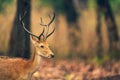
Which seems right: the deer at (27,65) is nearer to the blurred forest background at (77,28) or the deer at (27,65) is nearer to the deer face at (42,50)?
the deer face at (42,50)

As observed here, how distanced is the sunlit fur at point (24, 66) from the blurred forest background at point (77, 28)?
8.70 metres

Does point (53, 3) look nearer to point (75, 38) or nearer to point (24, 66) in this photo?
point (75, 38)

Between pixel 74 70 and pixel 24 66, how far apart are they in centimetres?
987

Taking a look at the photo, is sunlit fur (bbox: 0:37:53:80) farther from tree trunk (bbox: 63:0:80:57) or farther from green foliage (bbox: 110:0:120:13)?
green foliage (bbox: 110:0:120:13)

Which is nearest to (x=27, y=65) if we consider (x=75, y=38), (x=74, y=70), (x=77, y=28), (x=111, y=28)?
(x=74, y=70)

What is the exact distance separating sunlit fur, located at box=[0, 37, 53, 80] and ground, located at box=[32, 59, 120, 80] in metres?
5.29

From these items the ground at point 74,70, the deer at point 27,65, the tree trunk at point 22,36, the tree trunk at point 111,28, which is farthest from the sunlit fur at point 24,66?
the tree trunk at point 111,28

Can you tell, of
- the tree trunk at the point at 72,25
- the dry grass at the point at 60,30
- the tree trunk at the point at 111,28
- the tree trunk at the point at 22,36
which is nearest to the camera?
the tree trunk at the point at 22,36

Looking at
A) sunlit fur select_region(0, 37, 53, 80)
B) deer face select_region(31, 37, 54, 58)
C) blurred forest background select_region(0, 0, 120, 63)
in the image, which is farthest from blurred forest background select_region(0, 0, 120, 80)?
deer face select_region(31, 37, 54, 58)

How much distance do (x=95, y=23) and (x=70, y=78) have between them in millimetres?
10406

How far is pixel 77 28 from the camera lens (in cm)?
3534

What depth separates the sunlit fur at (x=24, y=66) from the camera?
20.4 meters

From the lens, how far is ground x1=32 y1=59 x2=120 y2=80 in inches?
1065

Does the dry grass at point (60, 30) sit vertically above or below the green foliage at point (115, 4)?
below
